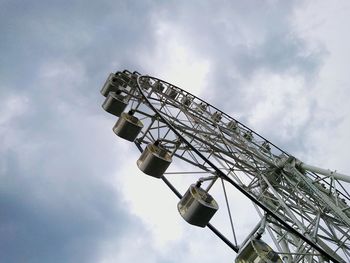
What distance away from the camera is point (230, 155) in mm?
9844

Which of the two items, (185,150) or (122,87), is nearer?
(185,150)

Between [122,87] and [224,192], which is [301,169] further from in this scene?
[122,87]

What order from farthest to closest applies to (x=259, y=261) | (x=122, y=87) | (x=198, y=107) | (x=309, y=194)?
(x=198, y=107), (x=122, y=87), (x=309, y=194), (x=259, y=261)

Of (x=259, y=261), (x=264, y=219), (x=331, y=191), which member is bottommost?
(x=259, y=261)

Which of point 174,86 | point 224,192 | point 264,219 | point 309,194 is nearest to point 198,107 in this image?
point 174,86

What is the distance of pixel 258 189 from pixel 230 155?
1259 millimetres

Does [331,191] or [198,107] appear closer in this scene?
[331,191]

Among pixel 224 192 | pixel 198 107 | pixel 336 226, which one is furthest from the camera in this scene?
pixel 198 107

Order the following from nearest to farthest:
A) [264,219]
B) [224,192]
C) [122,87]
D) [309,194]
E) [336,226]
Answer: [264,219]
[224,192]
[336,226]
[309,194]
[122,87]

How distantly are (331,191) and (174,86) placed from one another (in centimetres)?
666

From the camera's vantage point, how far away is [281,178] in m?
10.4

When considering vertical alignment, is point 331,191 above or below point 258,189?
above

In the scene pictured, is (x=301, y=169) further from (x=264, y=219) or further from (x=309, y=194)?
(x=264, y=219)

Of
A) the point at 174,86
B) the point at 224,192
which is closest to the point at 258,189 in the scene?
the point at 224,192
